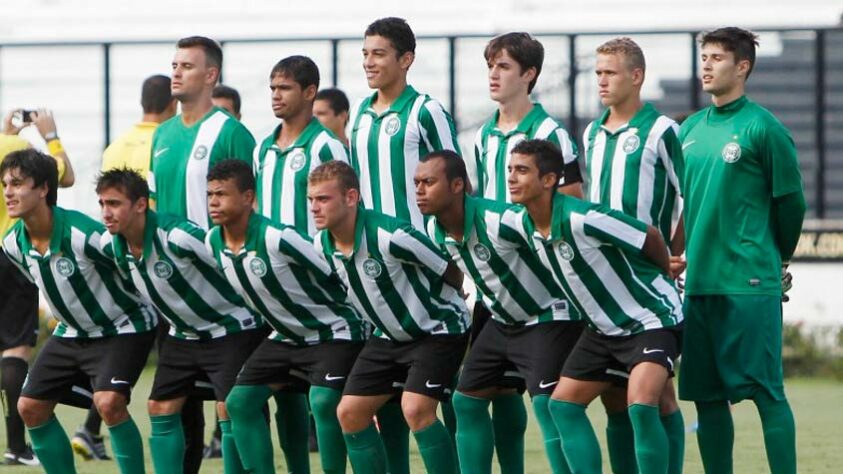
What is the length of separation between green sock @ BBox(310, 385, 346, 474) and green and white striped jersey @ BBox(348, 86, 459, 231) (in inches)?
32.8

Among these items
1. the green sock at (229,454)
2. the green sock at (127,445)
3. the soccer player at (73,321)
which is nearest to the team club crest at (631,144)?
the green sock at (229,454)

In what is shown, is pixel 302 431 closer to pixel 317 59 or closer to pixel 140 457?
pixel 140 457

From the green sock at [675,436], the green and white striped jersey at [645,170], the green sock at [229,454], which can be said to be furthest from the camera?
the green sock at [229,454]

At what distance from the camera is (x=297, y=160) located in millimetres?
7645

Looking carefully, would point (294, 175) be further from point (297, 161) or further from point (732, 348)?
point (732, 348)

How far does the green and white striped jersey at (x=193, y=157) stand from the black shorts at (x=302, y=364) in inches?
31.8

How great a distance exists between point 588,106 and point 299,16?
439 cm

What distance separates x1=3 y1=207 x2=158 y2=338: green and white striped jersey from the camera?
24.4 ft

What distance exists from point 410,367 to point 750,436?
374 centimetres

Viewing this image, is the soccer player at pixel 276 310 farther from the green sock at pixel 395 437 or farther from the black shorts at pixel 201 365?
the green sock at pixel 395 437

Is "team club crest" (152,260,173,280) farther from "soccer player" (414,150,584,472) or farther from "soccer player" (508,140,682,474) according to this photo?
"soccer player" (508,140,682,474)

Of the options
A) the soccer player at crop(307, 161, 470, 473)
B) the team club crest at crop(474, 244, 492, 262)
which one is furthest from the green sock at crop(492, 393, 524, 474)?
the team club crest at crop(474, 244, 492, 262)

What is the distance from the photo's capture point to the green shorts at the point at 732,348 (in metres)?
6.95

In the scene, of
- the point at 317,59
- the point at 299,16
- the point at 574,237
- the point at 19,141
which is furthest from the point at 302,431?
the point at 299,16
